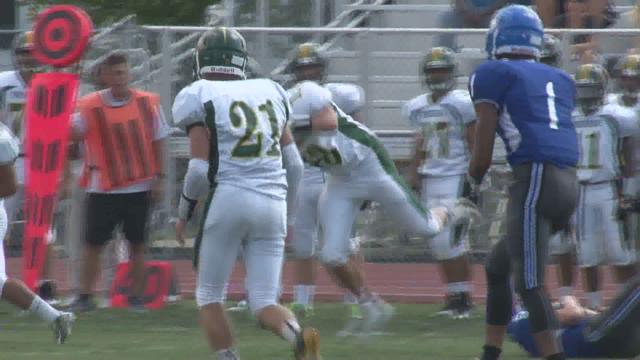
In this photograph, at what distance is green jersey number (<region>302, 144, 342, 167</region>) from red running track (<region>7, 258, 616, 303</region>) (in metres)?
2.80

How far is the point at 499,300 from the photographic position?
343 inches

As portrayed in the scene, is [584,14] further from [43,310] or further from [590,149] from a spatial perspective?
[43,310]

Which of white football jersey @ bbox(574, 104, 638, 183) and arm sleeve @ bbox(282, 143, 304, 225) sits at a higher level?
arm sleeve @ bbox(282, 143, 304, 225)

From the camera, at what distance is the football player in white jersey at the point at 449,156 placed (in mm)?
12023

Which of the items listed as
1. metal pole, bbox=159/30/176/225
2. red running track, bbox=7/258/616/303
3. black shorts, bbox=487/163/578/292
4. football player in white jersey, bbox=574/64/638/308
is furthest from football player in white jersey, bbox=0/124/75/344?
metal pole, bbox=159/30/176/225

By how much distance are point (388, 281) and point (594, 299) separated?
2.64 m

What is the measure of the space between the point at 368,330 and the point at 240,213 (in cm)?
281

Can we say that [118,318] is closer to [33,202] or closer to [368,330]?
[33,202]

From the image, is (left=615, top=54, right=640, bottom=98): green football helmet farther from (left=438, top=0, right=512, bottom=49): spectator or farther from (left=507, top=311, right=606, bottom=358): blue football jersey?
(left=438, top=0, right=512, bottom=49): spectator

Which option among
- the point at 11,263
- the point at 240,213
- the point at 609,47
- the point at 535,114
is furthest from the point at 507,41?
the point at 11,263

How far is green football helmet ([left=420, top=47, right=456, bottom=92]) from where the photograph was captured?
Result: 12062 millimetres

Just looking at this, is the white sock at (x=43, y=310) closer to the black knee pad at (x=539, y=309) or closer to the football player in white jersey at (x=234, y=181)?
the football player in white jersey at (x=234, y=181)

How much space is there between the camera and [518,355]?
9.76 meters

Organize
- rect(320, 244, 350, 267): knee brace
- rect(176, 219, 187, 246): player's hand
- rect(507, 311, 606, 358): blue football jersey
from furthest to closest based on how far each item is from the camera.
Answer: rect(320, 244, 350, 267): knee brace
rect(507, 311, 606, 358): blue football jersey
rect(176, 219, 187, 246): player's hand
